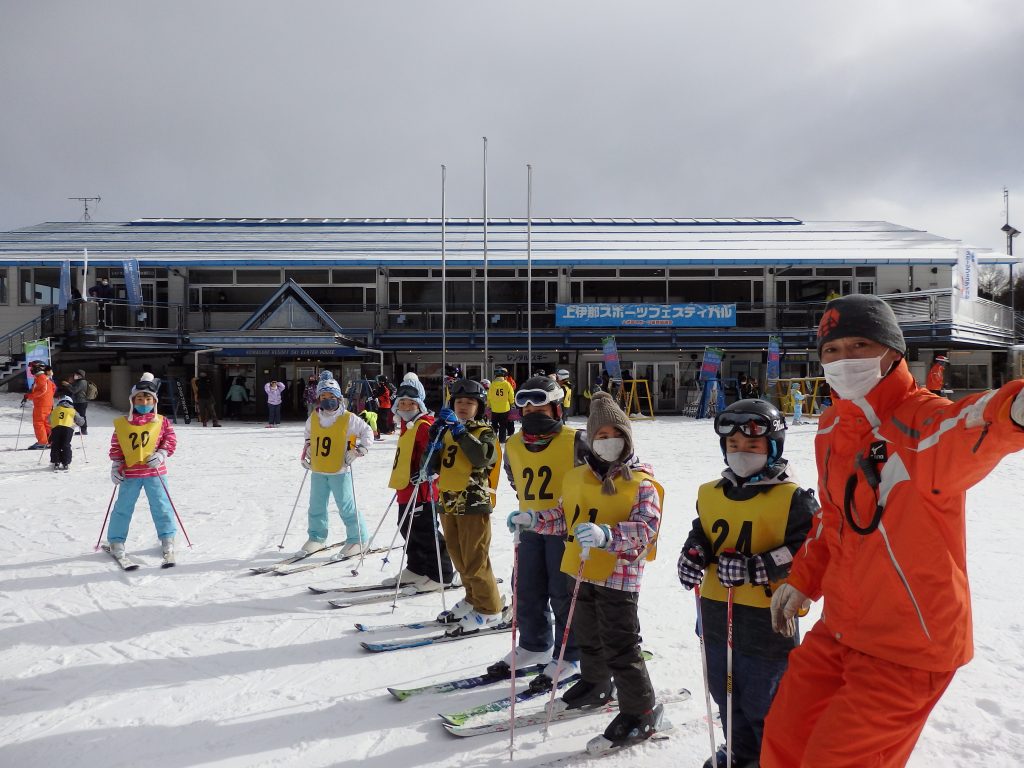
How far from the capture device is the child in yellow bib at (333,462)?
6145 millimetres

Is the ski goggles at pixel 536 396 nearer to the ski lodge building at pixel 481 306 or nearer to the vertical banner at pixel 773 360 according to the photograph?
the ski lodge building at pixel 481 306

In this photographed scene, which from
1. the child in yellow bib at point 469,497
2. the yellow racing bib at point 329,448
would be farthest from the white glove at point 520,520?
the yellow racing bib at point 329,448

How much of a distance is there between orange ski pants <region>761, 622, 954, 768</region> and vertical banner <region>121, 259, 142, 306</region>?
23.0m

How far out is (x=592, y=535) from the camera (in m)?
2.74

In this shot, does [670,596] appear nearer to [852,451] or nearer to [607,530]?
[607,530]

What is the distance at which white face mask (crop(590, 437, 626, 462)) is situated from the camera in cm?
301

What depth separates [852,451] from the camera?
195 centimetres

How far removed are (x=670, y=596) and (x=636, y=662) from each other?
2.12 metres

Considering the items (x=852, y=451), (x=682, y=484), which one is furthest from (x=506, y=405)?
(x=852, y=451)

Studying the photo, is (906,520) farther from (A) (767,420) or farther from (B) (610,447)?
→ (B) (610,447)

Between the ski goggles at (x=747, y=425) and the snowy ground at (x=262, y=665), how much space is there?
55.7 inches

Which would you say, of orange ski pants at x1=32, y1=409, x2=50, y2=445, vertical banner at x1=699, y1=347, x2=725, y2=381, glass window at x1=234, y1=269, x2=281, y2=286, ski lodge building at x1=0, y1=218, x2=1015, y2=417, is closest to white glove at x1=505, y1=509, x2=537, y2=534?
orange ski pants at x1=32, y1=409, x2=50, y2=445

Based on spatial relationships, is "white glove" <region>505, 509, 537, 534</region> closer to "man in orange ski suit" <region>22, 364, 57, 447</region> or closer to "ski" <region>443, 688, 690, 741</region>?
"ski" <region>443, 688, 690, 741</region>

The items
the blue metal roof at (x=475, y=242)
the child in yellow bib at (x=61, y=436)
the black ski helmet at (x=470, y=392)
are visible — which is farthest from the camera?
the blue metal roof at (x=475, y=242)
